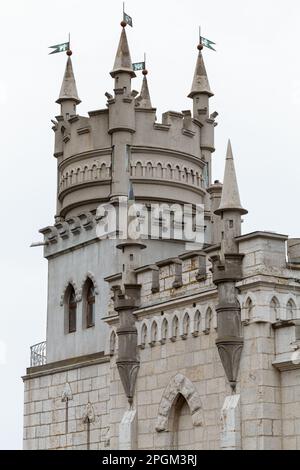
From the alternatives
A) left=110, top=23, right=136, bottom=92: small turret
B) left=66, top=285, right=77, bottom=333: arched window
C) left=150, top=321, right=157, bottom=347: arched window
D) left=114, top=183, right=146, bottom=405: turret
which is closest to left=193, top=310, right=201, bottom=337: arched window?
left=150, top=321, right=157, bottom=347: arched window

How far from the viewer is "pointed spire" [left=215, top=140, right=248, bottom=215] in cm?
2312

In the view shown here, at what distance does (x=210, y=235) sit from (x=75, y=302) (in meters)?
4.20

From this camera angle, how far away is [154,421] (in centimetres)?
2498

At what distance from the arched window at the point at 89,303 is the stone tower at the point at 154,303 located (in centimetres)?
4

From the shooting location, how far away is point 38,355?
3247cm

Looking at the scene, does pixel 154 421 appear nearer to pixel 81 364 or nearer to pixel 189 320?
pixel 189 320

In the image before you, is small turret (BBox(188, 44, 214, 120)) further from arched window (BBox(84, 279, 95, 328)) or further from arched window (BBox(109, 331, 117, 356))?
arched window (BBox(109, 331, 117, 356))

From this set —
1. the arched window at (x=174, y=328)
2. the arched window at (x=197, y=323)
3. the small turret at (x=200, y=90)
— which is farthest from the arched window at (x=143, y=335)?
the small turret at (x=200, y=90)

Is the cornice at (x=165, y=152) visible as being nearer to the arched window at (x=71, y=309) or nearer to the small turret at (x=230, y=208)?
the arched window at (x=71, y=309)

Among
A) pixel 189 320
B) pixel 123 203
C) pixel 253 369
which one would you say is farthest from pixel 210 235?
pixel 253 369

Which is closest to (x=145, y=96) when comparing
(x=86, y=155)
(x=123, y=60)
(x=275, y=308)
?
(x=123, y=60)

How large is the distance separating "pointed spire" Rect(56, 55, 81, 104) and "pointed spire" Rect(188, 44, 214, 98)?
11.4 ft
